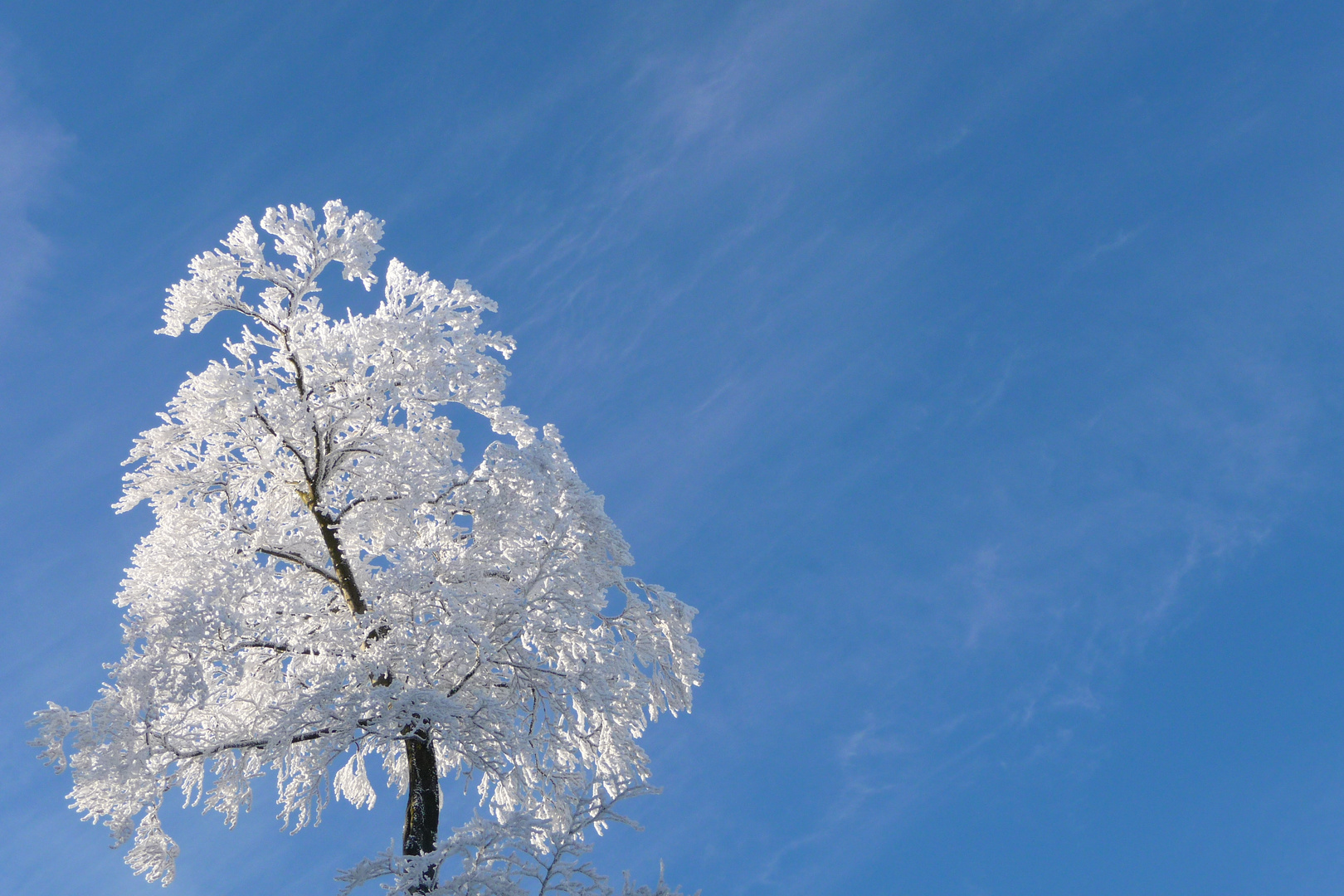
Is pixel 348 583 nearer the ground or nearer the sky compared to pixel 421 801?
nearer the sky

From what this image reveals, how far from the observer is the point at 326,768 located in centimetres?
995

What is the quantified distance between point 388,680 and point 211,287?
4.69m

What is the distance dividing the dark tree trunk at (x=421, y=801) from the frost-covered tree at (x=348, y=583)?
0.03 meters

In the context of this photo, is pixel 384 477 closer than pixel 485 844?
No

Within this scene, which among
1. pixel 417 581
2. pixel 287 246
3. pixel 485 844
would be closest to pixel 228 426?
pixel 287 246

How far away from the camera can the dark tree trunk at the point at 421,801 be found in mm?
10312

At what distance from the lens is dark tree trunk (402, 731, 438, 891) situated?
33.8ft

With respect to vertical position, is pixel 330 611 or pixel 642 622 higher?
pixel 330 611

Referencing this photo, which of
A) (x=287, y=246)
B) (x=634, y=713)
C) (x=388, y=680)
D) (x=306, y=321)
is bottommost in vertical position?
(x=634, y=713)

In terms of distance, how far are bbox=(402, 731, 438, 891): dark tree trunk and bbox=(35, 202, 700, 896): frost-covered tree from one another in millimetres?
26

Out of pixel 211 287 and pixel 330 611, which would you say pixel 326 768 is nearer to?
pixel 330 611

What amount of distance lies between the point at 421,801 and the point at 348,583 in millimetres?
2625

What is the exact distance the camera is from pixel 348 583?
11312 mm

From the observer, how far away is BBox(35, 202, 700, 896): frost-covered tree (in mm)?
9477
